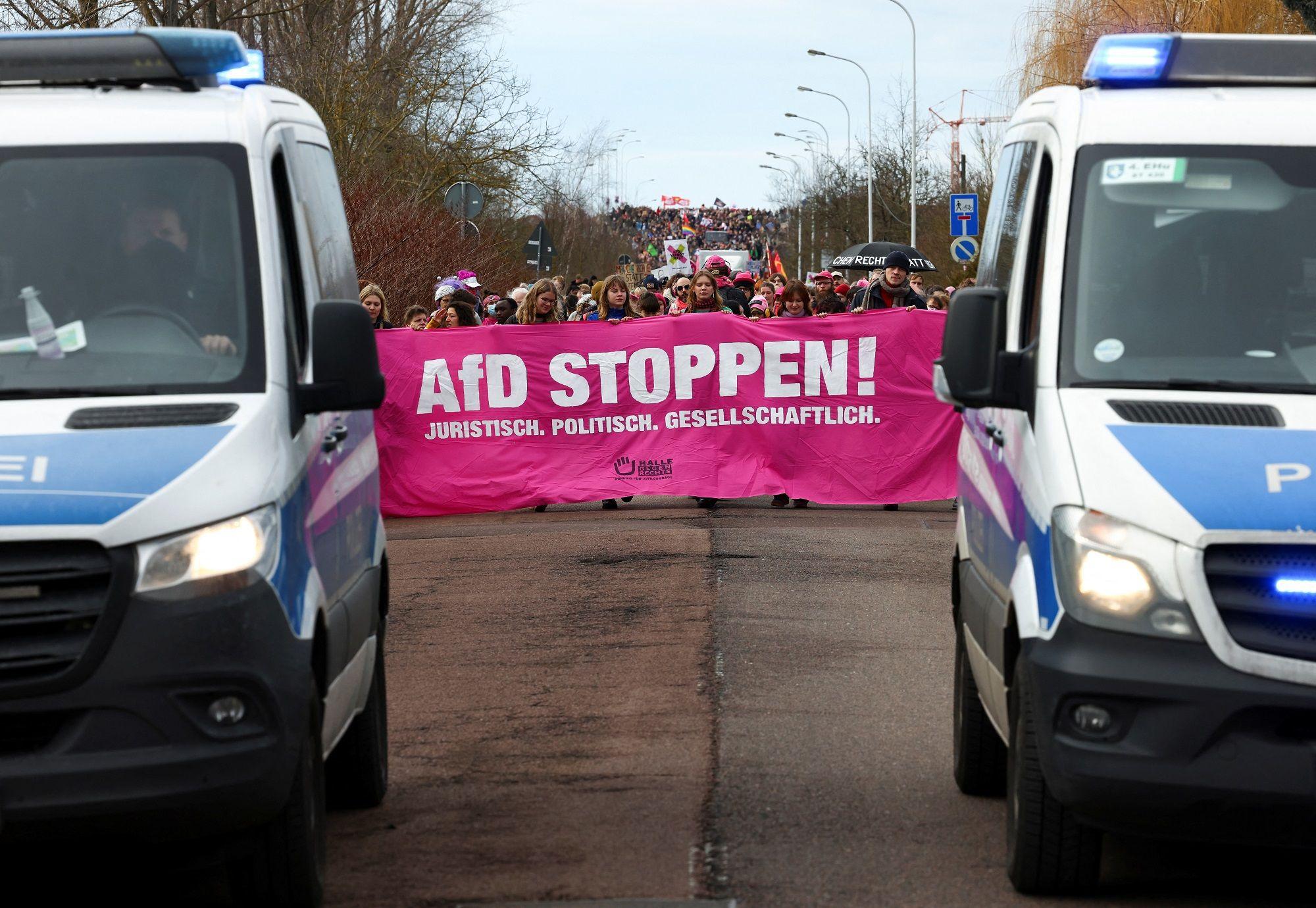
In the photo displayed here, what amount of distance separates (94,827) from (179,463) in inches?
36.1

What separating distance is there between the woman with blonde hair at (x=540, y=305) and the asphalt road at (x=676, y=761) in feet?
12.6

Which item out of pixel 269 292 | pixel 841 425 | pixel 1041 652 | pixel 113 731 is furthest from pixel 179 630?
pixel 841 425

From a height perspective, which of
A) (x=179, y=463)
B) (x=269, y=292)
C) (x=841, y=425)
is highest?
(x=269, y=292)

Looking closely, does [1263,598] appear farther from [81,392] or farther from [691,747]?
[691,747]

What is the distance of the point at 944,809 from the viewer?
7.00 metres

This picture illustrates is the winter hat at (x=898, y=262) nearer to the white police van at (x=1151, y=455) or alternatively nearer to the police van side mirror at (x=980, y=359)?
the white police van at (x=1151, y=455)

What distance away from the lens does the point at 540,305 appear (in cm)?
1727

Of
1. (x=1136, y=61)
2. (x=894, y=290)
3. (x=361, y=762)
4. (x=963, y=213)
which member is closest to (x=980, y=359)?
(x=1136, y=61)

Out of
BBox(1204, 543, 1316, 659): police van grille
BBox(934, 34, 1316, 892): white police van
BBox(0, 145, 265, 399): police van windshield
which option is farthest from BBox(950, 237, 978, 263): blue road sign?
BBox(1204, 543, 1316, 659): police van grille

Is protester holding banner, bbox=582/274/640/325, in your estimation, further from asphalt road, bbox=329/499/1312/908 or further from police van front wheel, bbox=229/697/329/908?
police van front wheel, bbox=229/697/329/908

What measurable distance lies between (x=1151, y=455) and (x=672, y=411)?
1178cm

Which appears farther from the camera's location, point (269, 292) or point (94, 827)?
point (269, 292)

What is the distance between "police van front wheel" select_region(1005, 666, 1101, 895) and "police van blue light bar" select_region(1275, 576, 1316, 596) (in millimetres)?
769

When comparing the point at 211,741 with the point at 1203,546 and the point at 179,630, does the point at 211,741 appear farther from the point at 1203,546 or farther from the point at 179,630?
the point at 1203,546
